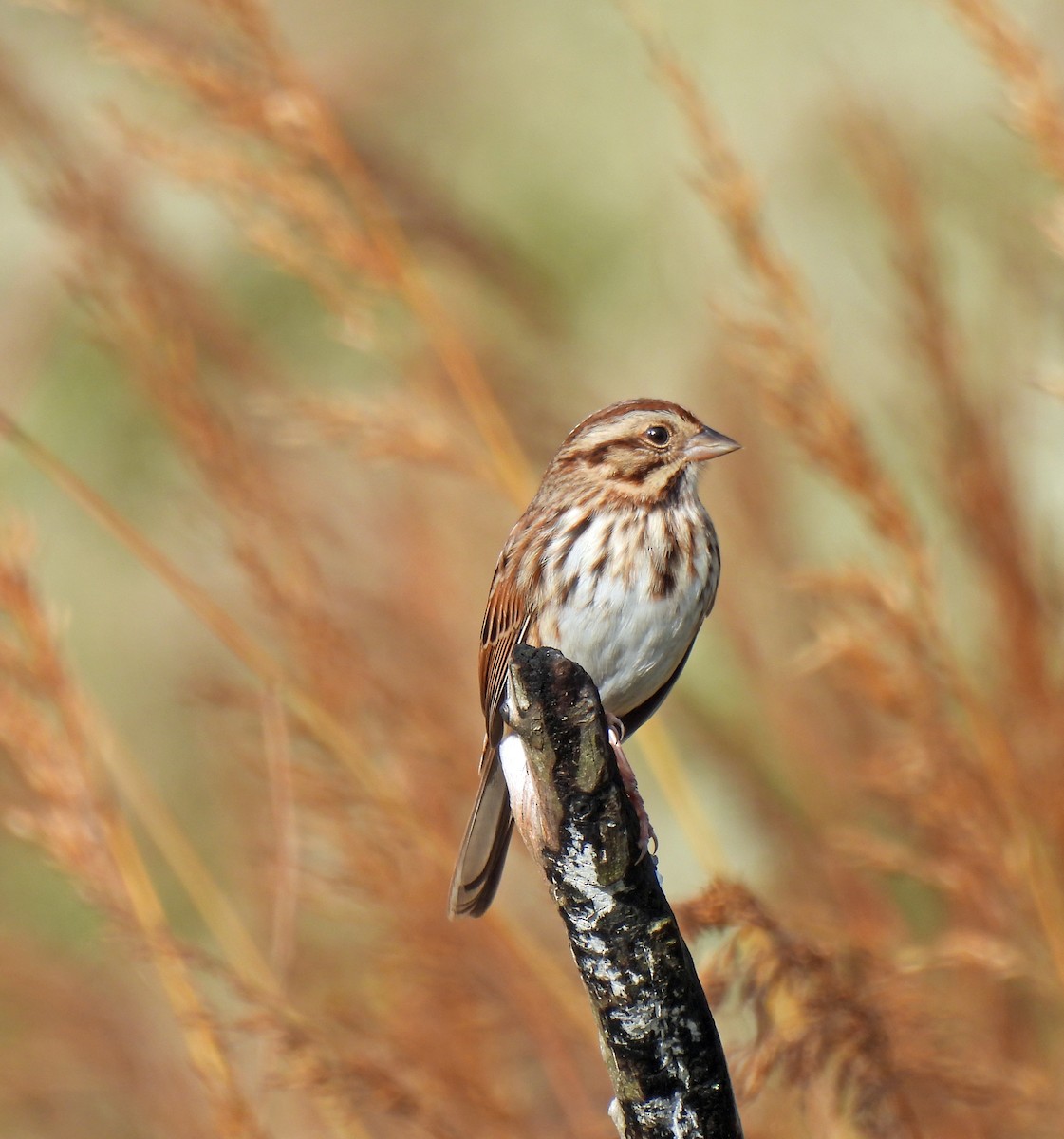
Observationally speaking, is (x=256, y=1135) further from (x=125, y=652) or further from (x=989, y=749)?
(x=125, y=652)

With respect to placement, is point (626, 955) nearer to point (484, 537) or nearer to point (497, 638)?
point (497, 638)

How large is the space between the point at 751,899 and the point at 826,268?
126 inches

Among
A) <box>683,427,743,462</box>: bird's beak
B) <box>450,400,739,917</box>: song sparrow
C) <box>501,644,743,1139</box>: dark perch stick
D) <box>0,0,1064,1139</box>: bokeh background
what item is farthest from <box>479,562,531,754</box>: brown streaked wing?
<box>501,644,743,1139</box>: dark perch stick

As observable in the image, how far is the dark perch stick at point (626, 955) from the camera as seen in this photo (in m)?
1.33

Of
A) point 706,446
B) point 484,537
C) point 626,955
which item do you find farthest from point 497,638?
point 484,537

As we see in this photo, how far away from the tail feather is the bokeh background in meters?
0.18

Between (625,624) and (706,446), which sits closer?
(625,624)

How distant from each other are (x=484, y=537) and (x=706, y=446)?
208 centimetres

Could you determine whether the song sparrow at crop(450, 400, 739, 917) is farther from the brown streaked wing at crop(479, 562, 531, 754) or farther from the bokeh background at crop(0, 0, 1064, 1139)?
the bokeh background at crop(0, 0, 1064, 1139)

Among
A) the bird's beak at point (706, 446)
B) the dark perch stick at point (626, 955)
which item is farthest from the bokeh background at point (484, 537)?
the dark perch stick at point (626, 955)

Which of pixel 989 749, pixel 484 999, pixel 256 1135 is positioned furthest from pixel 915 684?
pixel 256 1135

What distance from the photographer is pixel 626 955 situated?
1.33m

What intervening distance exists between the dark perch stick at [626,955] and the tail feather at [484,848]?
76 centimetres

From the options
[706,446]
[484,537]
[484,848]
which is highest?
[484,537]
